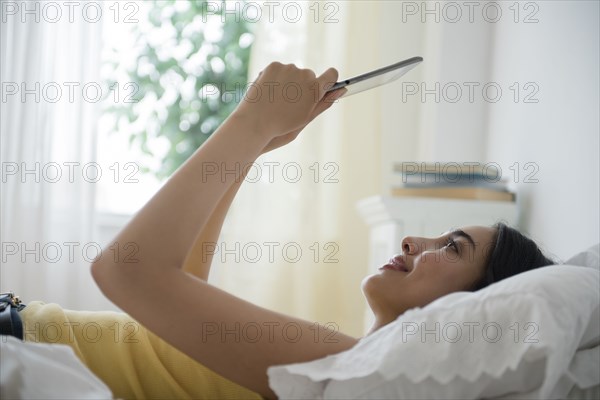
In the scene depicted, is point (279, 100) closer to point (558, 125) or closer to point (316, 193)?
point (558, 125)

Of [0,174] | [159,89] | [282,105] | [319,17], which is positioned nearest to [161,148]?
[159,89]

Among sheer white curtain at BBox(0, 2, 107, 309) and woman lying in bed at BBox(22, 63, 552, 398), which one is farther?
sheer white curtain at BBox(0, 2, 107, 309)

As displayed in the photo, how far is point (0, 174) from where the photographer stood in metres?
2.74

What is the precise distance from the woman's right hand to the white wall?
0.93 metres

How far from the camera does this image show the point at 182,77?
3258 mm

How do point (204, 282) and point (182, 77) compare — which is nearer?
point (204, 282)

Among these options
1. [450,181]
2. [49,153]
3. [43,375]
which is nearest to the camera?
[43,375]

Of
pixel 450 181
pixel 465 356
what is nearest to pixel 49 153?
pixel 450 181

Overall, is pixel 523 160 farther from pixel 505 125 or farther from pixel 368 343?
pixel 368 343

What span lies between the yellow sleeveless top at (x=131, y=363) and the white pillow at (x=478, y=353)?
0.22 meters

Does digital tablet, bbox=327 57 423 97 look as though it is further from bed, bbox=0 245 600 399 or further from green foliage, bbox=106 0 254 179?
green foliage, bbox=106 0 254 179

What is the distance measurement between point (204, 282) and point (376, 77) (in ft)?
1.60

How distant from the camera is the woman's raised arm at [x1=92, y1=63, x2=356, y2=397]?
0.91 meters

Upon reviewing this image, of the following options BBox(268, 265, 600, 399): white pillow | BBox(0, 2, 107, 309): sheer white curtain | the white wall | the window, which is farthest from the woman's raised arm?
the window
